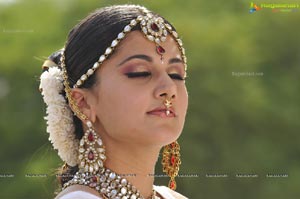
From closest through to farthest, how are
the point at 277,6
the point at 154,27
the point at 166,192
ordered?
the point at 154,27, the point at 166,192, the point at 277,6

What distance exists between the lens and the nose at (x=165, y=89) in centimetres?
345

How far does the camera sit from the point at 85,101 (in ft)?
12.0

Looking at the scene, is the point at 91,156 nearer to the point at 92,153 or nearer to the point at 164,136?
the point at 92,153

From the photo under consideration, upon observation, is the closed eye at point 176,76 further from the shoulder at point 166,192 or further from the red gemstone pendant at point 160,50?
the shoulder at point 166,192

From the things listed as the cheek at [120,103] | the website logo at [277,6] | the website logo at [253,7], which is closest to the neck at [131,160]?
the cheek at [120,103]

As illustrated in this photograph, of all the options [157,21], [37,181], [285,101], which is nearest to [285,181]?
[285,101]

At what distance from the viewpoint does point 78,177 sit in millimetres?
3553

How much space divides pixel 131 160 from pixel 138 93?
0.33m

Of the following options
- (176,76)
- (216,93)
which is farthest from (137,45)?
(216,93)

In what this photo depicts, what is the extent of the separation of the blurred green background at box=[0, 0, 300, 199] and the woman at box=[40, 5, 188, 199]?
4.64 m

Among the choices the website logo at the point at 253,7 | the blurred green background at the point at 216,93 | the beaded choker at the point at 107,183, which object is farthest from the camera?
the website logo at the point at 253,7

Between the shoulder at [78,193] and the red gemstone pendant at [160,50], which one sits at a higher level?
the red gemstone pendant at [160,50]

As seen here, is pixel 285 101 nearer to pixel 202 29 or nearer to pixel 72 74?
pixel 202 29

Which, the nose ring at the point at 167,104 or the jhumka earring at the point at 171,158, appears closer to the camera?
the nose ring at the point at 167,104
